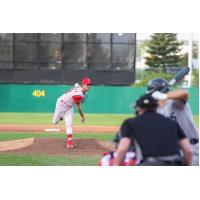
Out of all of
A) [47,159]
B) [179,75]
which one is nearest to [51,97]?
[47,159]

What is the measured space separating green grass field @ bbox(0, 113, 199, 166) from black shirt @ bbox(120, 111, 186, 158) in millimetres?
2300

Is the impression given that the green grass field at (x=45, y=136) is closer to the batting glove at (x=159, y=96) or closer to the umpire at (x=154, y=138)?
the batting glove at (x=159, y=96)

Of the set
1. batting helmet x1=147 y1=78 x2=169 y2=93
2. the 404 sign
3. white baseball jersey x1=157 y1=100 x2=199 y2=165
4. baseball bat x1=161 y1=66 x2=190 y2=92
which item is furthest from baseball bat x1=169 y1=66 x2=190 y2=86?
the 404 sign

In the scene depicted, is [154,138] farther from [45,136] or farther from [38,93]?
[38,93]

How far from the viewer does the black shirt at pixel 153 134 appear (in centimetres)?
656

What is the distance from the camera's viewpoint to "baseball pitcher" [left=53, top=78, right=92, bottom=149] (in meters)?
9.66

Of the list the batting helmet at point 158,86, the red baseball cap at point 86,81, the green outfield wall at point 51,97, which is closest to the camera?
the batting helmet at point 158,86

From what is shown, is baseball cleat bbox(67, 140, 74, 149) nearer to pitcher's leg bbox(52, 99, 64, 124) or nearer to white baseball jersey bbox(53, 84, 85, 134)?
white baseball jersey bbox(53, 84, 85, 134)

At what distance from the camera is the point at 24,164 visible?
928 cm

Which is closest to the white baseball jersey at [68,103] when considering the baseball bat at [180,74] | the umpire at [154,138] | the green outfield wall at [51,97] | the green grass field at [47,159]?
the green outfield wall at [51,97]

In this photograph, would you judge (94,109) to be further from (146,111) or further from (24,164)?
(146,111)

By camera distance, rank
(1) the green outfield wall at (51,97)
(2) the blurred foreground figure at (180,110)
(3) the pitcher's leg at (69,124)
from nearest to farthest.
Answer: (2) the blurred foreground figure at (180,110) → (3) the pitcher's leg at (69,124) → (1) the green outfield wall at (51,97)

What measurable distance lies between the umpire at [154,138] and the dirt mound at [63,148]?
288cm
